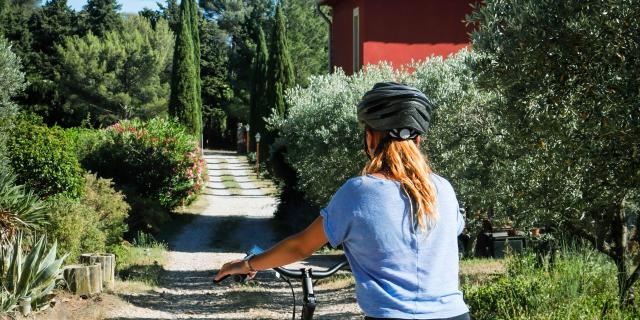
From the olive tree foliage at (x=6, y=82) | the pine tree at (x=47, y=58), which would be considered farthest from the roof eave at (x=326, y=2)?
the pine tree at (x=47, y=58)

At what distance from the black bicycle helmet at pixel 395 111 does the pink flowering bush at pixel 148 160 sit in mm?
17917

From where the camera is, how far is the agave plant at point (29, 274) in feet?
28.0

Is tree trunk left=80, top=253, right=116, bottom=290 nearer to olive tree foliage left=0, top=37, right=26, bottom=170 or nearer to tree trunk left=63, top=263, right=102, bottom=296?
tree trunk left=63, top=263, right=102, bottom=296

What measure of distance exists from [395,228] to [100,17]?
51.9 metres

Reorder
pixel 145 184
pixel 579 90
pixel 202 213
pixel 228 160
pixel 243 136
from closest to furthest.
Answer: pixel 579 90
pixel 145 184
pixel 202 213
pixel 228 160
pixel 243 136

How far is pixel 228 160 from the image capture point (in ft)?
149

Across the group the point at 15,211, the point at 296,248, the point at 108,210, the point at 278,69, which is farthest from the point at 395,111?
the point at 278,69

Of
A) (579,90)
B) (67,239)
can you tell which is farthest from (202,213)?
Answer: (579,90)

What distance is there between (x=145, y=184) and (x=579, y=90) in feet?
53.0

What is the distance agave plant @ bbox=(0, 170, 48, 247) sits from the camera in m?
10.1

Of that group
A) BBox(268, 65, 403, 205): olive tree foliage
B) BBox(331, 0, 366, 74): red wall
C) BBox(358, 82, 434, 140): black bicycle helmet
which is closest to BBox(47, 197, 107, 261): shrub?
BBox(268, 65, 403, 205): olive tree foliage

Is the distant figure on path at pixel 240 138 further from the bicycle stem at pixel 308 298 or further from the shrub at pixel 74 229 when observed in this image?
the bicycle stem at pixel 308 298

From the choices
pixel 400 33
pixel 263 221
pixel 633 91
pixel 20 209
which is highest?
pixel 400 33

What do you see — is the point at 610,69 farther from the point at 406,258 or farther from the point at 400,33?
the point at 400,33
